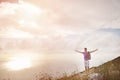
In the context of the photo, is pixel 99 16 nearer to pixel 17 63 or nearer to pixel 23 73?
pixel 17 63

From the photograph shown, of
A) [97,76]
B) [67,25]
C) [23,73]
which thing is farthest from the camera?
[23,73]

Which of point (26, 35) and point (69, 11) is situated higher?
point (69, 11)

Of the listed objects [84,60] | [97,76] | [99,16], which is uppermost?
[99,16]

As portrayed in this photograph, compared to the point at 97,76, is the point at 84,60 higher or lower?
higher

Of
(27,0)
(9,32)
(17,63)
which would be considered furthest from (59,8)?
(17,63)

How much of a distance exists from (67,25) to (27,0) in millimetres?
1124

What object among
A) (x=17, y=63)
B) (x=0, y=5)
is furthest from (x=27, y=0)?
(x=17, y=63)

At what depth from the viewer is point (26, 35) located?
6355 millimetres

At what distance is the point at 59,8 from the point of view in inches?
246

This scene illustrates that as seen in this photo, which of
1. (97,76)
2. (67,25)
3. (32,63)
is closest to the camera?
(97,76)

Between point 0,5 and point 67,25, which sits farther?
point 67,25

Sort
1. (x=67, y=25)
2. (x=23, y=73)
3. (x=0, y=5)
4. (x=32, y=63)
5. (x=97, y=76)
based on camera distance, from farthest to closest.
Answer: (x=23, y=73) < (x=32, y=63) < (x=67, y=25) < (x=0, y=5) < (x=97, y=76)

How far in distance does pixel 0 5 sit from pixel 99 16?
92.4 inches

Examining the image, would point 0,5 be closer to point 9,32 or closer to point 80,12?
point 9,32
